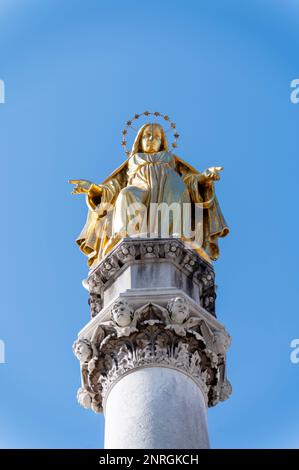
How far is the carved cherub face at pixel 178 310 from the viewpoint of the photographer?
19281mm

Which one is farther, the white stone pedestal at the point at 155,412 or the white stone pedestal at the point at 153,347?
the white stone pedestal at the point at 153,347

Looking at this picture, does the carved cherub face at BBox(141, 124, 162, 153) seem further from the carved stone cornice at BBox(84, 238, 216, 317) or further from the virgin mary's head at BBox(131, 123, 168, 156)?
the carved stone cornice at BBox(84, 238, 216, 317)

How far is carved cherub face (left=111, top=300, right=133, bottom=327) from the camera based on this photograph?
1925 centimetres

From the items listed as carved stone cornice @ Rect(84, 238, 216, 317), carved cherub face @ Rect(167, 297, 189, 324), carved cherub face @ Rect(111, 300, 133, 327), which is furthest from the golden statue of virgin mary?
carved cherub face @ Rect(111, 300, 133, 327)

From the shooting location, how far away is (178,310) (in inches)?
759

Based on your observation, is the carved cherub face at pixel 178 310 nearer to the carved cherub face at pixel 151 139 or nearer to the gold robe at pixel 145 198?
the gold robe at pixel 145 198

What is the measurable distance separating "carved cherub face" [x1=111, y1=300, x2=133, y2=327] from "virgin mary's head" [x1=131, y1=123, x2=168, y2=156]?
562 centimetres

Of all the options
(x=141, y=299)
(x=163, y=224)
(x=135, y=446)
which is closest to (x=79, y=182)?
(x=163, y=224)

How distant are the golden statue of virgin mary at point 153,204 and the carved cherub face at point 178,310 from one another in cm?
207

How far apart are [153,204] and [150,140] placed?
267cm

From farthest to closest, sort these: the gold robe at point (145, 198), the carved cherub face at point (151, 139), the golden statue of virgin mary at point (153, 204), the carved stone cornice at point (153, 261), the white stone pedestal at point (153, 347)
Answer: the carved cherub face at point (151, 139)
the gold robe at point (145, 198)
the golden statue of virgin mary at point (153, 204)
the carved stone cornice at point (153, 261)
the white stone pedestal at point (153, 347)

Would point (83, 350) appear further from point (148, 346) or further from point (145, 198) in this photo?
point (145, 198)

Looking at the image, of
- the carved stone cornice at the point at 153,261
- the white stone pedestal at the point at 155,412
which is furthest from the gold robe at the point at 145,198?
the white stone pedestal at the point at 155,412

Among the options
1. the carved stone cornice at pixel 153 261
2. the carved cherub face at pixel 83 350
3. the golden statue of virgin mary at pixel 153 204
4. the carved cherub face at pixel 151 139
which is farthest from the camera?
the carved cherub face at pixel 151 139
